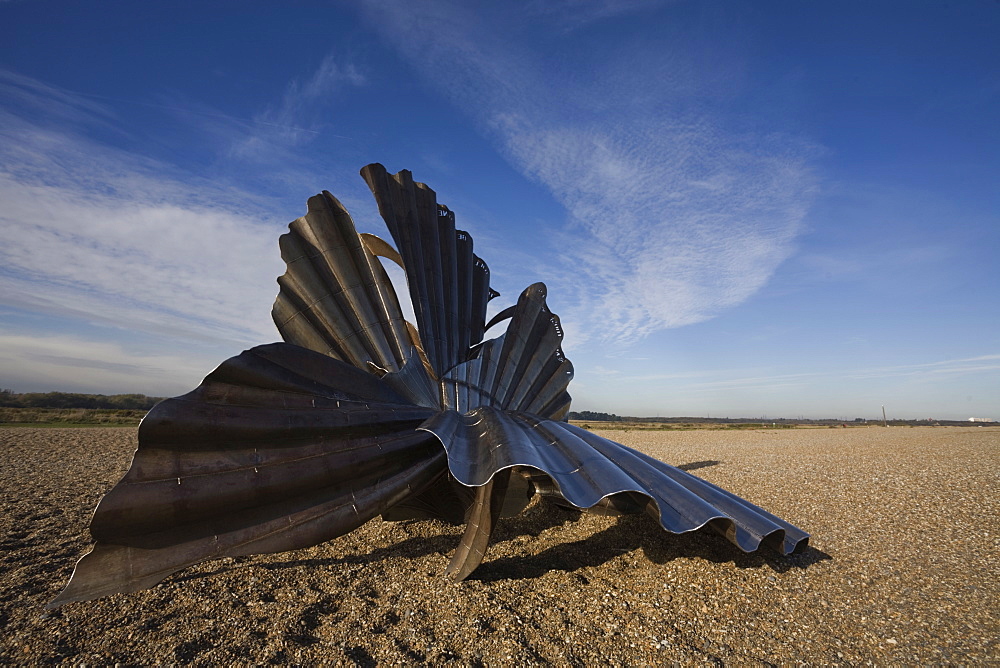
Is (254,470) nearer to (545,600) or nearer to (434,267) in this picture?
(545,600)

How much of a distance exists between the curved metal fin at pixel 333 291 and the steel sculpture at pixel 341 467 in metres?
0.04

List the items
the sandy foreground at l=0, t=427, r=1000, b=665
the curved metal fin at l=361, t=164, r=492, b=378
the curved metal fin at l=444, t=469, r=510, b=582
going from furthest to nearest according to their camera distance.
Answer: the curved metal fin at l=361, t=164, r=492, b=378 < the curved metal fin at l=444, t=469, r=510, b=582 < the sandy foreground at l=0, t=427, r=1000, b=665

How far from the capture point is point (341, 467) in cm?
563

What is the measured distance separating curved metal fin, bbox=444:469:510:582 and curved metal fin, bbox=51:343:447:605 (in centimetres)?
66

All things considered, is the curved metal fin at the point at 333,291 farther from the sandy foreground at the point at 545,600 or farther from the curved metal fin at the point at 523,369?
the sandy foreground at the point at 545,600

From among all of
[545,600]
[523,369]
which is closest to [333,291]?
[523,369]

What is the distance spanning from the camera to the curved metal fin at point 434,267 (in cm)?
958

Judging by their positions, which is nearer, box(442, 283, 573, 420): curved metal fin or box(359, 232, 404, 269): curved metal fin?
box(442, 283, 573, 420): curved metal fin

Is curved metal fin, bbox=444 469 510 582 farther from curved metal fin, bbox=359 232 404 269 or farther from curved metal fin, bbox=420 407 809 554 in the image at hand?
curved metal fin, bbox=359 232 404 269

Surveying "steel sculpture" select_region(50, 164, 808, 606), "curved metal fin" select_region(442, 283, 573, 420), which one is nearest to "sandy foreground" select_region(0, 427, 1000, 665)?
"steel sculpture" select_region(50, 164, 808, 606)

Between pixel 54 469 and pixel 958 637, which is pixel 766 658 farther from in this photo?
pixel 54 469

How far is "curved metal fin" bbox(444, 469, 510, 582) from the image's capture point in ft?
19.9

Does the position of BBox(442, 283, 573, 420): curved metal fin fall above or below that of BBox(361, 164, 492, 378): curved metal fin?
below

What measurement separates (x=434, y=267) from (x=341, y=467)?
224 inches
